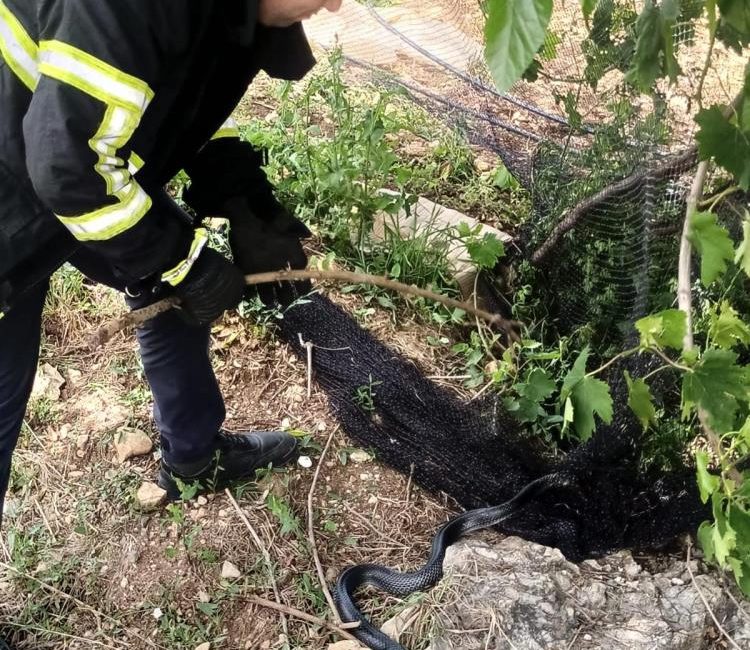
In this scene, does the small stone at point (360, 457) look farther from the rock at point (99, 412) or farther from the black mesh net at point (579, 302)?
the rock at point (99, 412)

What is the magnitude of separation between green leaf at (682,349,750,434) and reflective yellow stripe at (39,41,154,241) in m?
1.20

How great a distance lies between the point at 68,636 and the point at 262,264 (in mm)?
1227

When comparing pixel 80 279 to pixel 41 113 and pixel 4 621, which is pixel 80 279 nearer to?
pixel 4 621

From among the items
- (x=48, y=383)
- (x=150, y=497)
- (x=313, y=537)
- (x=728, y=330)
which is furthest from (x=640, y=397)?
(x=48, y=383)

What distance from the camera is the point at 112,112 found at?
1428mm

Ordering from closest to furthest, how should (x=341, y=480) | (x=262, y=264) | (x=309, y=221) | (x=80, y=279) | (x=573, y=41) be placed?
1. (x=262, y=264)
2. (x=341, y=480)
3. (x=573, y=41)
4. (x=80, y=279)
5. (x=309, y=221)

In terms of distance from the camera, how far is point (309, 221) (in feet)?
11.3

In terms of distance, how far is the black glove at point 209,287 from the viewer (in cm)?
188

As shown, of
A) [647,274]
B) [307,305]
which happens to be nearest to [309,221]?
[307,305]

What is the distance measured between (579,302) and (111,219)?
6.19ft

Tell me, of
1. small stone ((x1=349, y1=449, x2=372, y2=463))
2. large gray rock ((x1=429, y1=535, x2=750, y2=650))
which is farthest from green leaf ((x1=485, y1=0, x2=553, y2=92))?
small stone ((x1=349, y1=449, x2=372, y2=463))

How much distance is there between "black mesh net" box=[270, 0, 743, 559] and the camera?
2.32m

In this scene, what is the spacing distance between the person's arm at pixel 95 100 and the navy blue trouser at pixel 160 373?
1.39 feet

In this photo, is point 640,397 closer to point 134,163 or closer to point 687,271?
point 687,271
